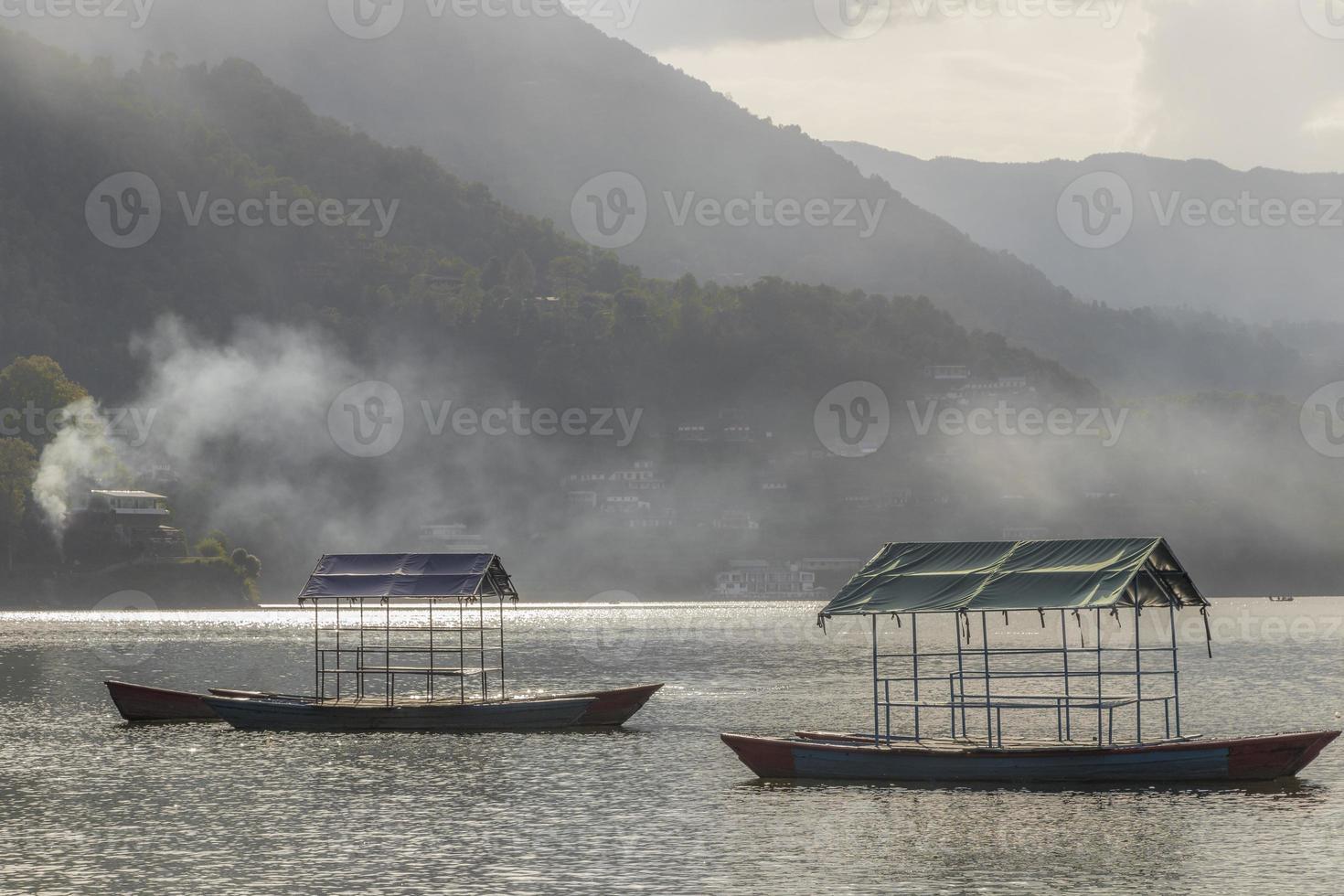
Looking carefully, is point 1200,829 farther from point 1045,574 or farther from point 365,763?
point 365,763

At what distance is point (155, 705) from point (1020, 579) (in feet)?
165

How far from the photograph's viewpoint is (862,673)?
12669 cm

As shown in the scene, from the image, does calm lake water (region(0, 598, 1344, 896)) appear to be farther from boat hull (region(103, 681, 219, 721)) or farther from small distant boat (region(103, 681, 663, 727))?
boat hull (region(103, 681, 219, 721))

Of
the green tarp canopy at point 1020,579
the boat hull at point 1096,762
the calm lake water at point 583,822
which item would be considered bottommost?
the calm lake water at point 583,822

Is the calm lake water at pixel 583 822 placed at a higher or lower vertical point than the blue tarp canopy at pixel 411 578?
lower

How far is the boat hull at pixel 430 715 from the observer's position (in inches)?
Answer: 2844

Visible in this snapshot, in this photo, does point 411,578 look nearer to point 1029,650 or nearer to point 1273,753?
point 1029,650

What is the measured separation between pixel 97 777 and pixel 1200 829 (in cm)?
4181

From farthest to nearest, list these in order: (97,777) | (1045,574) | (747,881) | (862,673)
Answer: (862,673) → (97,777) → (1045,574) → (747,881)

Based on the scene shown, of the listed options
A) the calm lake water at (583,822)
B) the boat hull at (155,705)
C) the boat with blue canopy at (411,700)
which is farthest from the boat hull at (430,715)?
the boat hull at (155,705)

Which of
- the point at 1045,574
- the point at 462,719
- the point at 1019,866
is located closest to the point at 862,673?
the point at 462,719

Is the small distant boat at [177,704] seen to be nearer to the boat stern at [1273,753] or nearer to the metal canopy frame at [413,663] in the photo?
the metal canopy frame at [413,663]

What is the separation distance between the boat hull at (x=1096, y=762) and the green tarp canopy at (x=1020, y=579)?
15.6ft

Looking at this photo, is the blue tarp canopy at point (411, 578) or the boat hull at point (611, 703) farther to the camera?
the boat hull at point (611, 703)
